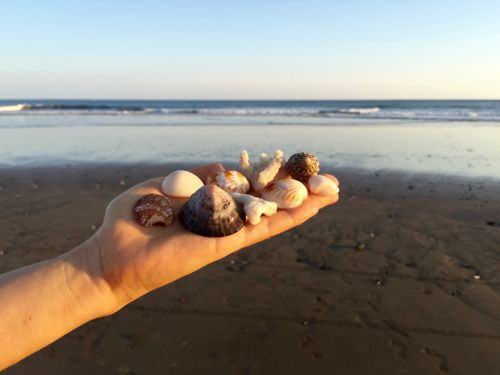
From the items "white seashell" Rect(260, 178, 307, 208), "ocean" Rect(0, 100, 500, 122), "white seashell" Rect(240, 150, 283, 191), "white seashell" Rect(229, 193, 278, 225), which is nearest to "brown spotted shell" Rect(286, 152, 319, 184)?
"white seashell" Rect(240, 150, 283, 191)

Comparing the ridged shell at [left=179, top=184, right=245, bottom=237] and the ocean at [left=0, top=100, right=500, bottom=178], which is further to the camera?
the ocean at [left=0, top=100, right=500, bottom=178]

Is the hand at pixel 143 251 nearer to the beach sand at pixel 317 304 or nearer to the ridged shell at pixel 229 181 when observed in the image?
the ridged shell at pixel 229 181

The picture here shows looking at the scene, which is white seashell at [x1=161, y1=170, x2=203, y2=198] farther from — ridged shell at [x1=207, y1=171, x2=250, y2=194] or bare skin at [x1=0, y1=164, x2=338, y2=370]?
bare skin at [x1=0, y1=164, x2=338, y2=370]

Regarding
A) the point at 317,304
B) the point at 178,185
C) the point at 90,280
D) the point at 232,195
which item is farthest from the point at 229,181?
the point at 317,304

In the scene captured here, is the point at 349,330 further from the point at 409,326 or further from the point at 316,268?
the point at 316,268

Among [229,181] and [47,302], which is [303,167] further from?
[47,302]
